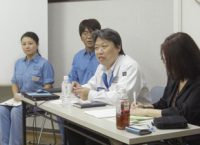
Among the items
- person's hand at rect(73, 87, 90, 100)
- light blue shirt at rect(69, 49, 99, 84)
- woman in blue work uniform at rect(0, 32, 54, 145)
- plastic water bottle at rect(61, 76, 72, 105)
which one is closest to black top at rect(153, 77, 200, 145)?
person's hand at rect(73, 87, 90, 100)

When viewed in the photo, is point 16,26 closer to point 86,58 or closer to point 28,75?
point 28,75

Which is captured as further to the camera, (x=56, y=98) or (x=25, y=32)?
(x=25, y=32)

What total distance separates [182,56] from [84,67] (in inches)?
62.1

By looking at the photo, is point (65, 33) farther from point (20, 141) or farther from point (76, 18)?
point (20, 141)

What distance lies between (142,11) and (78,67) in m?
0.85

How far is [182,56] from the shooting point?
221 cm

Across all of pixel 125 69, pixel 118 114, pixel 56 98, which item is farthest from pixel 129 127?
pixel 56 98

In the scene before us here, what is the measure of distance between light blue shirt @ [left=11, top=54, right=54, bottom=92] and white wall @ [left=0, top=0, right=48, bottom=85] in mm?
198

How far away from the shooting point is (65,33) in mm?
4348

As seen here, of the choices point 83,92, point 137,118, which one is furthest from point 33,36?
point 137,118

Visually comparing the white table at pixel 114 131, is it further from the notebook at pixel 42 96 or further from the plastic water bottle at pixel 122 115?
the notebook at pixel 42 96

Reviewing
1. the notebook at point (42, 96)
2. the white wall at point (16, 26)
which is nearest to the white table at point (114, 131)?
the notebook at point (42, 96)

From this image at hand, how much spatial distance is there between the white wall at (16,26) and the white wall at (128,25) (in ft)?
0.70

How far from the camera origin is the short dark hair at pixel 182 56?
222 centimetres
